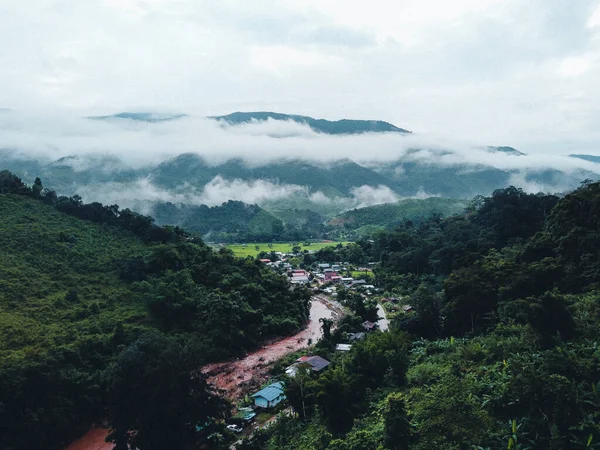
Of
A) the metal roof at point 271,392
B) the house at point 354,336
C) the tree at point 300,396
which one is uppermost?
the tree at point 300,396

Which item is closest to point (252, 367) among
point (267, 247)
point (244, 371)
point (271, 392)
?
point (244, 371)

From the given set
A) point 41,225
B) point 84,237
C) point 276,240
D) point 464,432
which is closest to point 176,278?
point 84,237

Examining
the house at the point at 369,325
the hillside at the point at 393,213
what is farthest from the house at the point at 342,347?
the hillside at the point at 393,213

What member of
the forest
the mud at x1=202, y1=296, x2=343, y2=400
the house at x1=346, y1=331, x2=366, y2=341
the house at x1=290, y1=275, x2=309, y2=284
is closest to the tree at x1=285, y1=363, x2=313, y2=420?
the forest

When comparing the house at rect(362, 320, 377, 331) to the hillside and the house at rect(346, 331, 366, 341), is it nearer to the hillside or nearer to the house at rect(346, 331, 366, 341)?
the house at rect(346, 331, 366, 341)

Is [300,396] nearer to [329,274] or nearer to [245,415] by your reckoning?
[245,415]

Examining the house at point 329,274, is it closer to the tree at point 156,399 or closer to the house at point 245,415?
the house at point 245,415

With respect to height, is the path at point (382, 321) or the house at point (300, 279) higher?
the path at point (382, 321)
